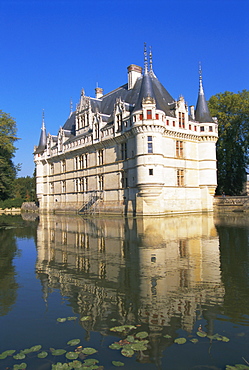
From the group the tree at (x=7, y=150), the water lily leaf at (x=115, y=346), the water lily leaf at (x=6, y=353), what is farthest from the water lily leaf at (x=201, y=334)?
the tree at (x=7, y=150)

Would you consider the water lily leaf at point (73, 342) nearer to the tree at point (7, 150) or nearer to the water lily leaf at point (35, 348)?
the water lily leaf at point (35, 348)

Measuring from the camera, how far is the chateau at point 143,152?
30453 mm

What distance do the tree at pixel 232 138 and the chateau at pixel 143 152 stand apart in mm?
6299

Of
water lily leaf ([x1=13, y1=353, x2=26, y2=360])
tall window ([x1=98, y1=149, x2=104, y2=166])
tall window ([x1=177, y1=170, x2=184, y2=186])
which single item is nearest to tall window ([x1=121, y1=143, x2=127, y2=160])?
tall window ([x1=98, y1=149, x2=104, y2=166])

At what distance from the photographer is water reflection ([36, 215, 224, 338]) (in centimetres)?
559

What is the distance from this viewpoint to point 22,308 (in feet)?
20.3

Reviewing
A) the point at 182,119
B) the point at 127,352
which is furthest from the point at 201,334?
the point at 182,119

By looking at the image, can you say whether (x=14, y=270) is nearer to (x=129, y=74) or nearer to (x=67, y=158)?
(x=129, y=74)

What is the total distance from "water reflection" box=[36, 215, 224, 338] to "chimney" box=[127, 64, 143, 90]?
29633mm

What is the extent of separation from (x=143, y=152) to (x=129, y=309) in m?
25.1

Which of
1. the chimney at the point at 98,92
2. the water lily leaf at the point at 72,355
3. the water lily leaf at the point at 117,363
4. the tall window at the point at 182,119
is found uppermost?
the chimney at the point at 98,92

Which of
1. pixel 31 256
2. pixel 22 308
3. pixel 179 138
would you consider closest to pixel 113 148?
pixel 179 138

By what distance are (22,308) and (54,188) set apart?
4608cm

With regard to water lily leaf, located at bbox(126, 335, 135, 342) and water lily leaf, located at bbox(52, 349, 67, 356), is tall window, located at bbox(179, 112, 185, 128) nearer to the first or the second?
water lily leaf, located at bbox(126, 335, 135, 342)
